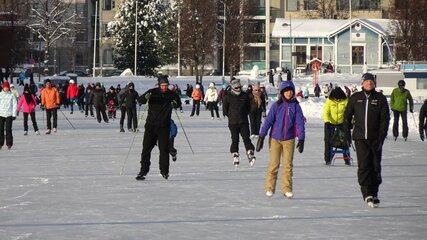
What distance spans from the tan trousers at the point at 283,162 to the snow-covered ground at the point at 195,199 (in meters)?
0.17

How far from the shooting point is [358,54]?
88875 mm

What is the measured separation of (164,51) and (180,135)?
59390 mm

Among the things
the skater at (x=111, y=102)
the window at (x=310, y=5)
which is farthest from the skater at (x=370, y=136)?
the window at (x=310, y=5)

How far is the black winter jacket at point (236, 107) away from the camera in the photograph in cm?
1856

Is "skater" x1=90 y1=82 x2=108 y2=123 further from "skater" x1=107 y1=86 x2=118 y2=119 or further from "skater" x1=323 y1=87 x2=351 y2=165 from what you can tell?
"skater" x1=323 y1=87 x2=351 y2=165

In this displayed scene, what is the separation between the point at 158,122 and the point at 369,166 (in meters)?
4.06

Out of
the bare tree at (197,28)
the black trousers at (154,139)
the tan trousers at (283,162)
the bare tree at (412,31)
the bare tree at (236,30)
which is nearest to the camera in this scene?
the tan trousers at (283,162)

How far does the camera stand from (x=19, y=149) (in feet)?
76.8

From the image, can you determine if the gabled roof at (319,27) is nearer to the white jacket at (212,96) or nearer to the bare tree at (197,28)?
the bare tree at (197,28)

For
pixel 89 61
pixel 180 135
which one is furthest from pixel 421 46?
pixel 180 135

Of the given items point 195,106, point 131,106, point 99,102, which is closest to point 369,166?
point 131,106

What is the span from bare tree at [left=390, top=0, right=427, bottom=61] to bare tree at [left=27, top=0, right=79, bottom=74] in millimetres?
25257

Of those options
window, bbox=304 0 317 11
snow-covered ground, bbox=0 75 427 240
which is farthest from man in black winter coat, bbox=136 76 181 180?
window, bbox=304 0 317 11

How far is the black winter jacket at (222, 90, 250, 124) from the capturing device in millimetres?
18562
